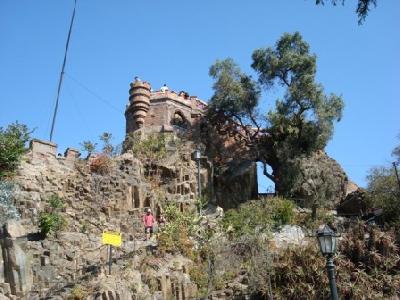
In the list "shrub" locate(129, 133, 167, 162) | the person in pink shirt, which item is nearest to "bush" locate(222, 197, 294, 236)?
the person in pink shirt

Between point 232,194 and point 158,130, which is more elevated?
point 158,130

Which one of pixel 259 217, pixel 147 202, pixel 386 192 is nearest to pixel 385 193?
pixel 386 192

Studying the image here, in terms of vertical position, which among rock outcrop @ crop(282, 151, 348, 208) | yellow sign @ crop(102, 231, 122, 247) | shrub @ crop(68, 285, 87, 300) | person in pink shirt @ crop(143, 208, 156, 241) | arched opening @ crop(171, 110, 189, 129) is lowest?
shrub @ crop(68, 285, 87, 300)

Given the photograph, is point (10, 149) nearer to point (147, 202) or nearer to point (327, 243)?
point (147, 202)

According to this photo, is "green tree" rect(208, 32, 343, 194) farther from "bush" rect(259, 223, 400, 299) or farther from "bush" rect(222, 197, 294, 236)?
"bush" rect(259, 223, 400, 299)

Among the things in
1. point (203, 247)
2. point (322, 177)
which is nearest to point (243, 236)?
point (203, 247)

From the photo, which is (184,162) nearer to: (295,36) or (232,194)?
(232,194)

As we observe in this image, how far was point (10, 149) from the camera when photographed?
24172 mm

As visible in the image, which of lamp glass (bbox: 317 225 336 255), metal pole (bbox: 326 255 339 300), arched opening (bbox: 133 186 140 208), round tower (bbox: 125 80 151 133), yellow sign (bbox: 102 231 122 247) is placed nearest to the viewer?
metal pole (bbox: 326 255 339 300)

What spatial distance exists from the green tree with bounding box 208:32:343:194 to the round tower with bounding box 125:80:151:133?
4.24 metres

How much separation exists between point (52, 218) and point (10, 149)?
184 inches

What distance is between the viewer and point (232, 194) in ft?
110

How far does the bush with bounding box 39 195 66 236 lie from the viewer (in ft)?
69.1

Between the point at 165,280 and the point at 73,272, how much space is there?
3293 millimetres
